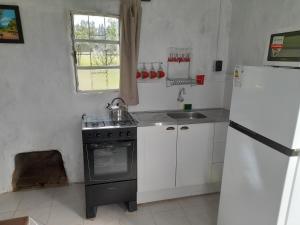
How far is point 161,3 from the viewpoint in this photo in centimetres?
263

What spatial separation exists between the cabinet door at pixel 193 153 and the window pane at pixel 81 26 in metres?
1.52

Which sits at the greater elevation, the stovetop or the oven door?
the stovetop

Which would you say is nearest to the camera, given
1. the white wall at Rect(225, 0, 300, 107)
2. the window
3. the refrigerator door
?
the refrigerator door

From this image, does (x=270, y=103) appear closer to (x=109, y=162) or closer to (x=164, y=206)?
(x=109, y=162)

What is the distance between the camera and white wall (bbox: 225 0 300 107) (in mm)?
2080

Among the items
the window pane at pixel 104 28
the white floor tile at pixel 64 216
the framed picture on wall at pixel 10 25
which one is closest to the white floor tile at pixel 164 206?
the white floor tile at pixel 64 216

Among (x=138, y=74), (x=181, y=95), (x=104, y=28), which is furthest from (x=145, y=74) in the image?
(x=104, y=28)

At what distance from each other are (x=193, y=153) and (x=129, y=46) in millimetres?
1419

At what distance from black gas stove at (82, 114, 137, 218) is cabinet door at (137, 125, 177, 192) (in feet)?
0.33

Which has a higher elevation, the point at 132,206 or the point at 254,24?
the point at 254,24

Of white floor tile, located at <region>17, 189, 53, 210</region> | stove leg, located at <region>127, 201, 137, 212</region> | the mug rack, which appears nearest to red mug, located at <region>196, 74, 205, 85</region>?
the mug rack

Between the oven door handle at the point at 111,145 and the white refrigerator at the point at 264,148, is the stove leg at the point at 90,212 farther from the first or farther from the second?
the white refrigerator at the point at 264,148

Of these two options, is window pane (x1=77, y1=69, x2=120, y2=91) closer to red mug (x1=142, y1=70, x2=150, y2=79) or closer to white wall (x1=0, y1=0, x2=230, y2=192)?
white wall (x1=0, y1=0, x2=230, y2=192)

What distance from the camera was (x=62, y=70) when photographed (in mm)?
2531
